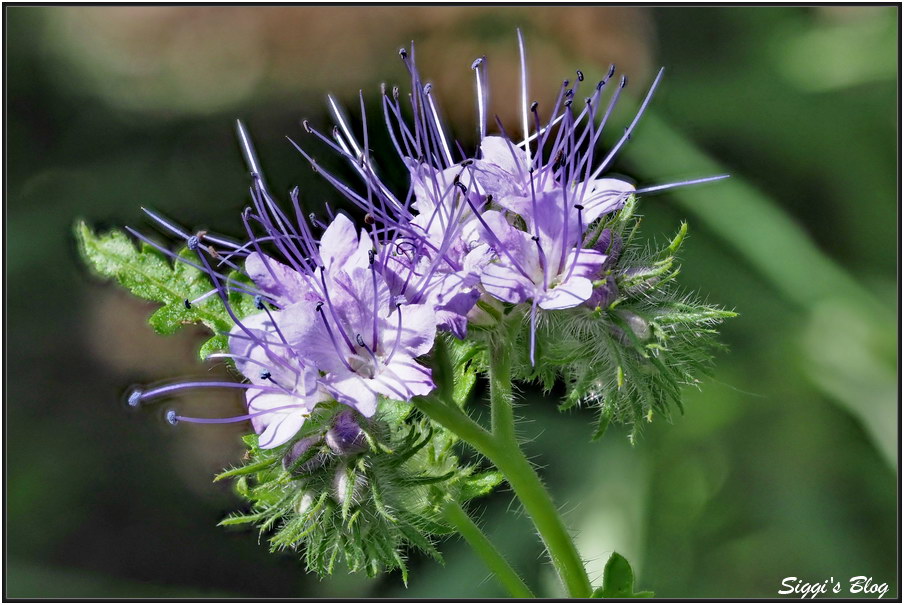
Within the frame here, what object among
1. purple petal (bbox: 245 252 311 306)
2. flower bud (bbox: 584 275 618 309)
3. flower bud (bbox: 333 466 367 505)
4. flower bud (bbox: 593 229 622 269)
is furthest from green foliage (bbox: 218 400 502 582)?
flower bud (bbox: 593 229 622 269)

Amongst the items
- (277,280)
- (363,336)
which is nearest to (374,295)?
(363,336)

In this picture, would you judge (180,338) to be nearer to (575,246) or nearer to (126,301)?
(126,301)

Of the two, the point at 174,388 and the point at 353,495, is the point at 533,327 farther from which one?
the point at 174,388

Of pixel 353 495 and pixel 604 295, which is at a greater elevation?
pixel 604 295

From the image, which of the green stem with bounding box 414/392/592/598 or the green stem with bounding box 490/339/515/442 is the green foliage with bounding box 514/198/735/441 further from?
the green stem with bounding box 414/392/592/598

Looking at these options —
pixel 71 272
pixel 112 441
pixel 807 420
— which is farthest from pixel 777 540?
pixel 71 272

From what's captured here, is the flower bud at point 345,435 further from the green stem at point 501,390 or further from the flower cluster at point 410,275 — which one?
the green stem at point 501,390

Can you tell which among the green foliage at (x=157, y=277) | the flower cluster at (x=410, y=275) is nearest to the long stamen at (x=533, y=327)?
the flower cluster at (x=410, y=275)
